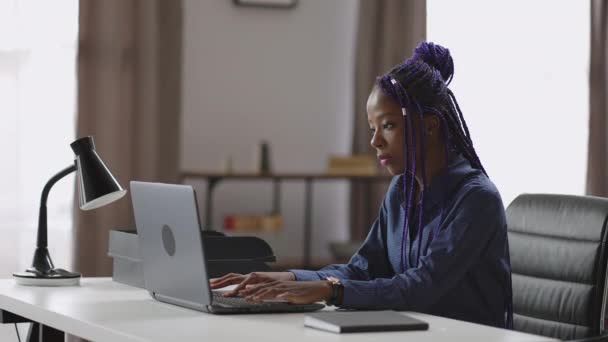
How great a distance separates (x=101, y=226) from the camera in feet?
14.8

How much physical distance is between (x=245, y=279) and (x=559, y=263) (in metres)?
0.89

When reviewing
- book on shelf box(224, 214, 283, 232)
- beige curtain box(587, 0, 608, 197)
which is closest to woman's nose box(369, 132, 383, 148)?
book on shelf box(224, 214, 283, 232)

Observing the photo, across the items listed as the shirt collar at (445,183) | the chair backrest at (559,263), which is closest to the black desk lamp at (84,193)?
the shirt collar at (445,183)

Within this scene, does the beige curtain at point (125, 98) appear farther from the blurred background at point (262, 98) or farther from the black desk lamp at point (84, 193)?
the black desk lamp at point (84, 193)

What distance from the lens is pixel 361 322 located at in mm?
1815

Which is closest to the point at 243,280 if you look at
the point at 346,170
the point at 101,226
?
the point at 101,226

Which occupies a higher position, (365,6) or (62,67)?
(365,6)

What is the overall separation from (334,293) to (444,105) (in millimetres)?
522

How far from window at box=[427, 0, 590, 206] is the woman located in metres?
3.10

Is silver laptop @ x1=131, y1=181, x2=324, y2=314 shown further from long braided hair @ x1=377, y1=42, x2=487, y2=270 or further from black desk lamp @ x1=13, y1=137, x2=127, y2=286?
long braided hair @ x1=377, y1=42, x2=487, y2=270

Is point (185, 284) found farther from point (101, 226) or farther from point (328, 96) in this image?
point (328, 96)

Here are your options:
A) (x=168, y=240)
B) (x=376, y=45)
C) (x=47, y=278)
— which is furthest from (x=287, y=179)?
(x=168, y=240)

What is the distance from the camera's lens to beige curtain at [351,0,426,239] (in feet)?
17.3

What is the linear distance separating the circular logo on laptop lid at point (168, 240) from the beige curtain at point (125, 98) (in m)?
2.43
